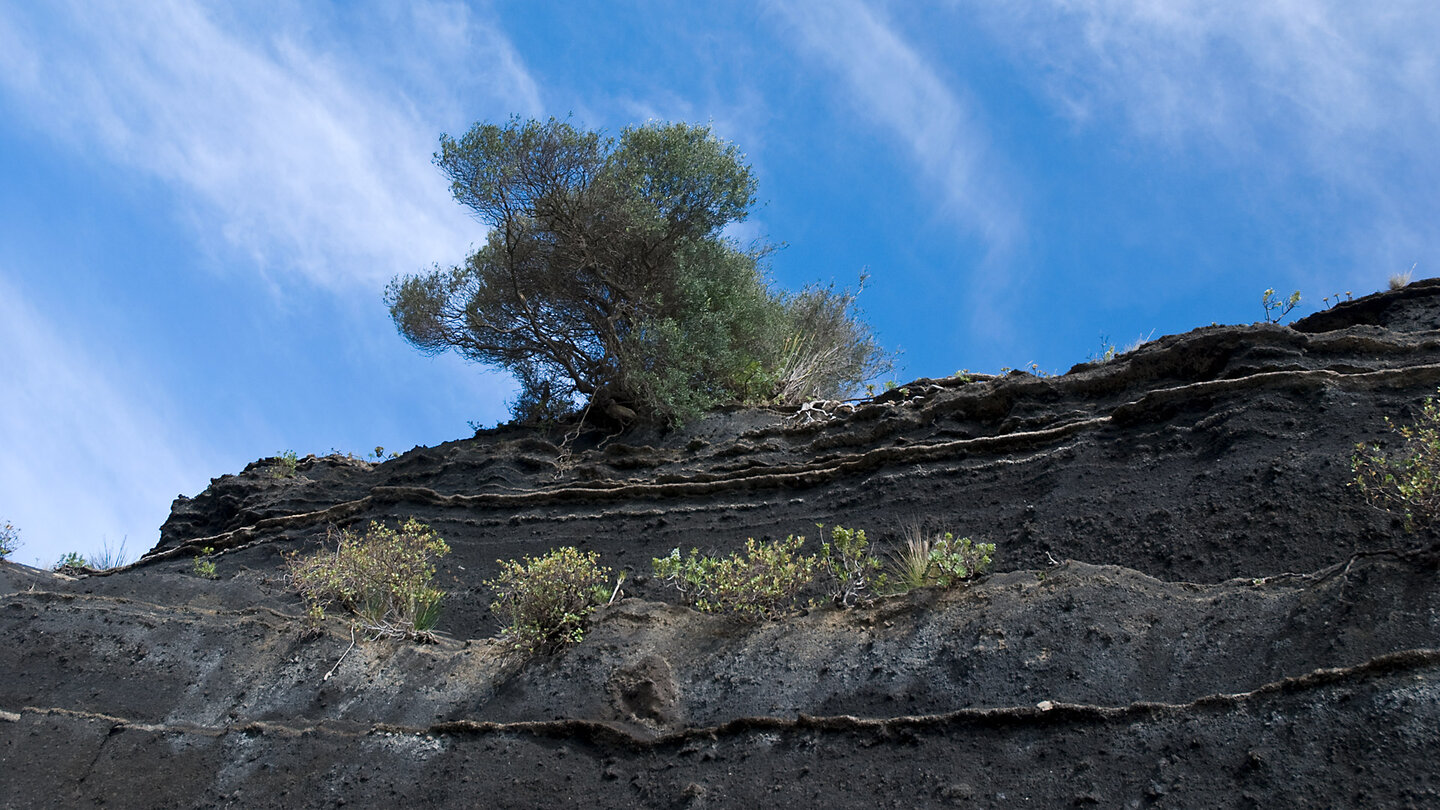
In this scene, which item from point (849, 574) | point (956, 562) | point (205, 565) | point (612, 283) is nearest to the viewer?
point (956, 562)

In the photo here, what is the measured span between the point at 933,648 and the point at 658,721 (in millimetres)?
2117

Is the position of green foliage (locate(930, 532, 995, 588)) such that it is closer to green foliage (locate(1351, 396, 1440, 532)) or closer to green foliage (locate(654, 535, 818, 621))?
green foliage (locate(654, 535, 818, 621))

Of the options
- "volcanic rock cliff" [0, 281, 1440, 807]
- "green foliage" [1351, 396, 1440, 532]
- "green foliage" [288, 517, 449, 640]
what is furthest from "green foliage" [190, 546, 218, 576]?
"green foliage" [1351, 396, 1440, 532]

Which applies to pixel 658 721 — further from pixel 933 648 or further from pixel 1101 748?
pixel 1101 748

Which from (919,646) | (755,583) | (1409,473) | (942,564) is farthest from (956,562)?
(1409,473)

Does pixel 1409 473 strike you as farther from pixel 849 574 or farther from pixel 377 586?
pixel 377 586

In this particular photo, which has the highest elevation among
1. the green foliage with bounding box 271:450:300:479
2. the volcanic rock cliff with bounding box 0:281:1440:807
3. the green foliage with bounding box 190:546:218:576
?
the green foliage with bounding box 271:450:300:479

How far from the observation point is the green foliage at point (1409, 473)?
→ 7320 mm

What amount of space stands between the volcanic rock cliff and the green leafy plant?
A: 0.34 m

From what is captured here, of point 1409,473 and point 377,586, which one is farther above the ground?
point 377,586

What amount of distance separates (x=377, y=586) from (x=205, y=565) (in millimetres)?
4493

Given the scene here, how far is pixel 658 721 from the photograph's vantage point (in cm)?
779

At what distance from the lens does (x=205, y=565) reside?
13922 mm

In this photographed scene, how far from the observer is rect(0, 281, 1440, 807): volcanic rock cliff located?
6.10 meters
